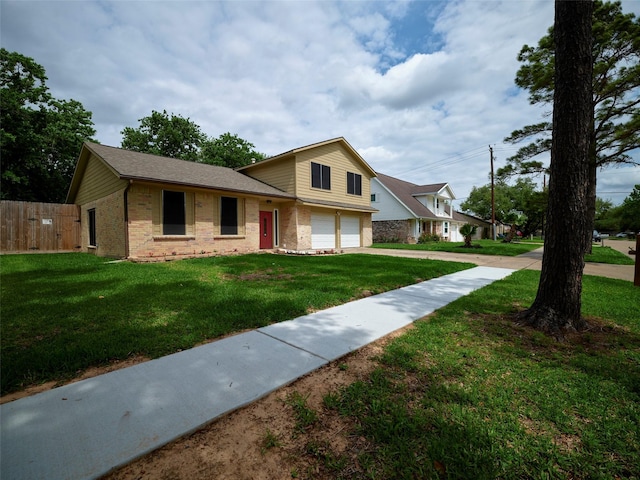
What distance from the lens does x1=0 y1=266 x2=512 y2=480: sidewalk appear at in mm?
1706

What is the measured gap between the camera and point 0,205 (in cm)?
1256

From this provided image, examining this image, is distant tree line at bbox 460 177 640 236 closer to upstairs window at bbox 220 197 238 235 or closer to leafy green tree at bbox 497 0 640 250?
leafy green tree at bbox 497 0 640 250

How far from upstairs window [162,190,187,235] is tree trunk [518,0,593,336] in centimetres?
1171

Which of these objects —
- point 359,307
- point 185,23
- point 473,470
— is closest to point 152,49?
point 185,23

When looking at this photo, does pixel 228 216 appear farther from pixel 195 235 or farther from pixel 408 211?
pixel 408 211

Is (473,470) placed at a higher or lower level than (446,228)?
lower

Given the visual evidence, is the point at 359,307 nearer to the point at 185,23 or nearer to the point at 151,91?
the point at 185,23

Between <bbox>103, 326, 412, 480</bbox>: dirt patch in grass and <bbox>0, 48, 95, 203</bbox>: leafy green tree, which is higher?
<bbox>0, 48, 95, 203</bbox>: leafy green tree

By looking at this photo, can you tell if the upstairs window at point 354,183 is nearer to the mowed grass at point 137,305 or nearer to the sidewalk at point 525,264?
the sidewalk at point 525,264

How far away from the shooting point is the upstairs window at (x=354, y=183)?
61.2ft

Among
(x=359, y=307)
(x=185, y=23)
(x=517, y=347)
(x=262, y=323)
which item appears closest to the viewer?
(x=517, y=347)

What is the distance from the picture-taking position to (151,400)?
227 centimetres

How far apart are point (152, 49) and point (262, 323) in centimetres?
896

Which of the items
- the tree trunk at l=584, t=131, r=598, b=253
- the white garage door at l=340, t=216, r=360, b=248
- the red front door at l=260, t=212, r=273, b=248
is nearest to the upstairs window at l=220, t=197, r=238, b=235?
the red front door at l=260, t=212, r=273, b=248
